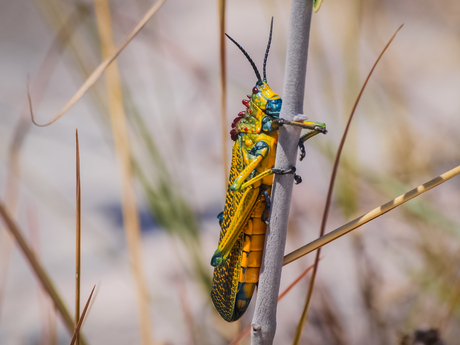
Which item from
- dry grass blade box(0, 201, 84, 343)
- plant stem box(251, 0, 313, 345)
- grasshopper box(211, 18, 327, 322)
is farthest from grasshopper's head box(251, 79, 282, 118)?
dry grass blade box(0, 201, 84, 343)

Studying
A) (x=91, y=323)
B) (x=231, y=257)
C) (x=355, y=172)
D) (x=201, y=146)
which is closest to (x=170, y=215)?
(x=231, y=257)

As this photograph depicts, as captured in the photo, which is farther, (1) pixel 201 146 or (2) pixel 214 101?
(1) pixel 201 146

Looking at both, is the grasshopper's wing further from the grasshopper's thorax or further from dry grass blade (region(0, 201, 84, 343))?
dry grass blade (region(0, 201, 84, 343))

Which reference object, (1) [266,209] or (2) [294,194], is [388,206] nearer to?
(1) [266,209]

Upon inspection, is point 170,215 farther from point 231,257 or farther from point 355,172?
point 355,172

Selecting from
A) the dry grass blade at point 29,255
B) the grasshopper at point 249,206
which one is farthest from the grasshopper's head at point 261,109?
the dry grass blade at point 29,255

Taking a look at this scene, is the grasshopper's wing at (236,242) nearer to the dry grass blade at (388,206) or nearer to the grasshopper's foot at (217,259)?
the grasshopper's foot at (217,259)

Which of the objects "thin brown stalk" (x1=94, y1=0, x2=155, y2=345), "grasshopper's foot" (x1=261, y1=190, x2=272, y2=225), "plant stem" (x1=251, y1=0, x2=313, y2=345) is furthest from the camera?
"thin brown stalk" (x1=94, y1=0, x2=155, y2=345)
